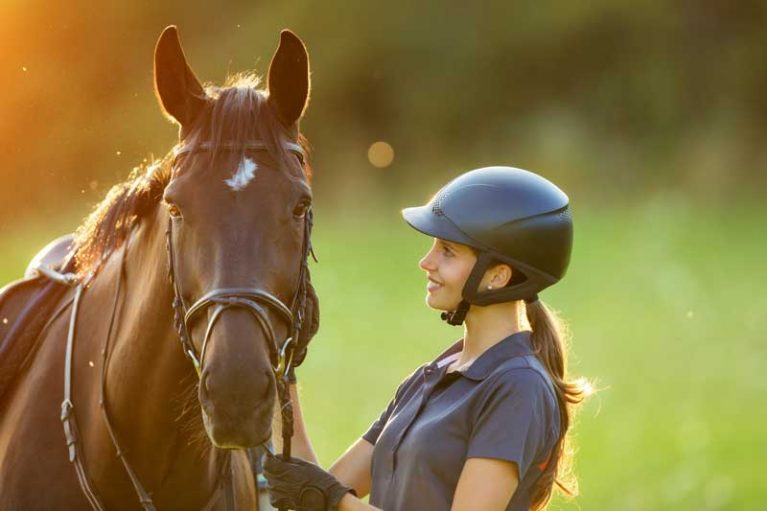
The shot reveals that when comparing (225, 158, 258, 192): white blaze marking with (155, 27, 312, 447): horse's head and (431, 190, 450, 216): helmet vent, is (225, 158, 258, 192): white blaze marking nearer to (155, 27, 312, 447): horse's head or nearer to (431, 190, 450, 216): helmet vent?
(155, 27, 312, 447): horse's head

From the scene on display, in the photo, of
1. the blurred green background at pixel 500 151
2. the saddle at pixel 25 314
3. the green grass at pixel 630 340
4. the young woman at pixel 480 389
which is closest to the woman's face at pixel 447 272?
the young woman at pixel 480 389

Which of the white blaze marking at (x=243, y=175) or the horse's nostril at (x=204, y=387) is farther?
the white blaze marking at (x=243, y=175)

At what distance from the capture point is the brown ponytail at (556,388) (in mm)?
3107

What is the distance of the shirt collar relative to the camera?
3.10 metres

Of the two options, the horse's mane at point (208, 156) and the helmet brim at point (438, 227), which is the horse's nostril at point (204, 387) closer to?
the horse's mane at point (208, 156)

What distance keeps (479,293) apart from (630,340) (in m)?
17.4

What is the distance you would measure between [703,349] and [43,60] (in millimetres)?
12904

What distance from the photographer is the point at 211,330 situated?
292 centimetres

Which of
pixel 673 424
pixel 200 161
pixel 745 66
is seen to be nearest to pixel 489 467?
pixel 200 161

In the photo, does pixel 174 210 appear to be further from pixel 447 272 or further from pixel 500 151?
pixel 500 151

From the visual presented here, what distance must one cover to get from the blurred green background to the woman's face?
36.4ft

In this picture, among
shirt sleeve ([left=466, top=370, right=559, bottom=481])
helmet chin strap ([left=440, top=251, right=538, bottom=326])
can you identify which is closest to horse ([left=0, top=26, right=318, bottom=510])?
helmet chin strap ([left=440, top=251, right=538, bottom=326])

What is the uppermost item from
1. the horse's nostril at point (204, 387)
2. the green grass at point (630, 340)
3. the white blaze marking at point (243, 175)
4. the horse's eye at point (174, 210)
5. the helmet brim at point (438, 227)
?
the white blaze marking at point (243, 175)

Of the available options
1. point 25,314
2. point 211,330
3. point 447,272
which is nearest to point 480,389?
point 447,272
